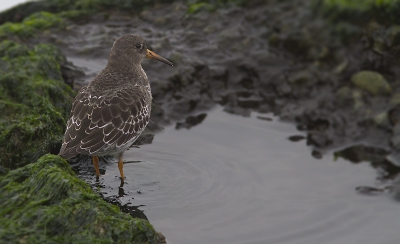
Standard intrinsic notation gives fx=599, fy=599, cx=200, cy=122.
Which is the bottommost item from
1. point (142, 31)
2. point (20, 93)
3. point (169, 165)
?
point (169, 165)

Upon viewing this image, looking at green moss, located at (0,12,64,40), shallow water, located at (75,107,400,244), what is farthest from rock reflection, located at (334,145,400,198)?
green moss, located at (0,12,64,40)

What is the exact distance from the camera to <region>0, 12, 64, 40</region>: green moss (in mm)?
10641

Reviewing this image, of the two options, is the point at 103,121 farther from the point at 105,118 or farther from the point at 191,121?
the point at 191,121

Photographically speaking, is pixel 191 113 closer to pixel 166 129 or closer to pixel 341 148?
pixel 166 129

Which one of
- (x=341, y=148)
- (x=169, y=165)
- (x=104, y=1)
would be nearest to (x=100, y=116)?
(x=169, y=165)

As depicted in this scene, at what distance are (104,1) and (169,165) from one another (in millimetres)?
5027

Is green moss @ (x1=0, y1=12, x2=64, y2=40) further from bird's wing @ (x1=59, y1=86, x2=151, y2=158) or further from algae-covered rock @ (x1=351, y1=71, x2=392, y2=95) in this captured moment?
algae-covered rock @ (x1=351, y1=71, x2=392, y2=95)

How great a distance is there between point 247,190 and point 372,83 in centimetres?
343

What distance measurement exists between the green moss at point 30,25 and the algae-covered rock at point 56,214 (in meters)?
5.10

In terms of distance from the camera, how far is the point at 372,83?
10109 mm

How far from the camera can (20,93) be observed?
332 inches

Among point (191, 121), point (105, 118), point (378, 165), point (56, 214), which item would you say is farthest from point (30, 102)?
point (378, 165)

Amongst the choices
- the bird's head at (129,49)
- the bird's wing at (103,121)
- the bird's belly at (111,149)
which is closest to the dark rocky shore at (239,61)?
the bird's wing at (103,121)

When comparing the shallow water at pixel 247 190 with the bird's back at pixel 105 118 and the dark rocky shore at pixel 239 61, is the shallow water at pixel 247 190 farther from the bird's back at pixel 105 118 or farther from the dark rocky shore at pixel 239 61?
the bird's back at pixel 105 118
